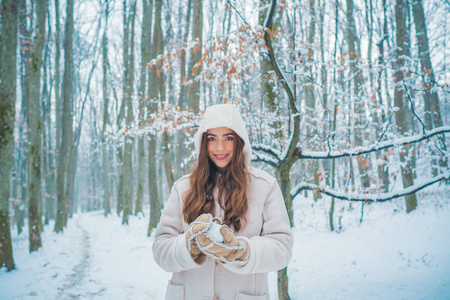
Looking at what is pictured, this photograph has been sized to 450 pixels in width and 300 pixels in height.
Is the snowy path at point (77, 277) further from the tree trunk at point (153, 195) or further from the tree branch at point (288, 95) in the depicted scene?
the tree branch at point (288, 95)

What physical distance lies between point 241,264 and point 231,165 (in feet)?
2.27

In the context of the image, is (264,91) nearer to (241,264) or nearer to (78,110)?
(241,264)

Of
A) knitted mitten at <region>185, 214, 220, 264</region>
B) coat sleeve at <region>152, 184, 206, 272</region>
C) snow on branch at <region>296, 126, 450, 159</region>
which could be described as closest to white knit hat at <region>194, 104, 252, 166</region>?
coat sleeve at <region>152, 184, 206, 272</region>

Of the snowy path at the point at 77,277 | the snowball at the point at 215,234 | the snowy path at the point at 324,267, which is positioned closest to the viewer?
the snowball at the point at 215,234

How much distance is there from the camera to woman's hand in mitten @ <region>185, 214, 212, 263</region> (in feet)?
4.52

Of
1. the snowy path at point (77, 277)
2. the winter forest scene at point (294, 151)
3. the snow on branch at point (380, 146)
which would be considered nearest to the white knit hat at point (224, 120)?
the winter forest scene at point (294, 151)

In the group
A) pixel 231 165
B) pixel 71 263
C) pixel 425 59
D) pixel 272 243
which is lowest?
pixel 71 263

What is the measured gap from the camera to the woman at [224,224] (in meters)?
1.46

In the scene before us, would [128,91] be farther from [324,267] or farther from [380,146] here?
[380,146]

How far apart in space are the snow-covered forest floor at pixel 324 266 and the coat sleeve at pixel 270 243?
3591 mm

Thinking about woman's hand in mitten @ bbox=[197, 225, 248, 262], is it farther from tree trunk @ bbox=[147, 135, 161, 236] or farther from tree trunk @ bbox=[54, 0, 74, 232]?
tree trunk @ bbox=[54, 0, 74, 232]

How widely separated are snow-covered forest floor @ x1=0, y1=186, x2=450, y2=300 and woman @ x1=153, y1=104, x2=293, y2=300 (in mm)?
3531

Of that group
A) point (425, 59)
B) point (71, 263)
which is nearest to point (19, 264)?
point (71, 263)

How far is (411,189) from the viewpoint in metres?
3.51
